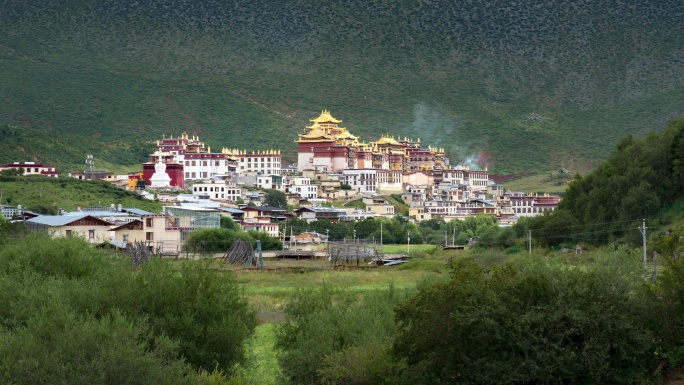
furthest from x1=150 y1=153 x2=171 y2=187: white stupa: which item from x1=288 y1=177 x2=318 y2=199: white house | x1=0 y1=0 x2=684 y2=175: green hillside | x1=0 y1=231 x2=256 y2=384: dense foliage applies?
x1=0 y1=231 x2=256 y2=384: dense foliage

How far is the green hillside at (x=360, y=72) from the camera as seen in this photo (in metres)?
150

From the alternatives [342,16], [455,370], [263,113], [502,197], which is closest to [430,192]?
[502,197]

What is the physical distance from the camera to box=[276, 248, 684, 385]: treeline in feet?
78.1

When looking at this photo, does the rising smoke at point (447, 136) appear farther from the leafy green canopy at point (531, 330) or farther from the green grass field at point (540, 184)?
the leafy green canopy at point (531, 330)

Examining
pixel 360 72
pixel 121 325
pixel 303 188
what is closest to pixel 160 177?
pixel 303 188

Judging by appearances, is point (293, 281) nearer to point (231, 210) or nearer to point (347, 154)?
point (231, 210)

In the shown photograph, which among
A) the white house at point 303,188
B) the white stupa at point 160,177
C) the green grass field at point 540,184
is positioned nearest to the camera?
the white stupa at point 160,177

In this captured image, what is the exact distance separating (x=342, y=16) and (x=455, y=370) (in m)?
159

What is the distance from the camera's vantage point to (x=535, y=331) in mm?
24016

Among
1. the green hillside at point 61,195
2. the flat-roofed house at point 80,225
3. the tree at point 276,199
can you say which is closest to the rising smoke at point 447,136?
the tree at point 276,199

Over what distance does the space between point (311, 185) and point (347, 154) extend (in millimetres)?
10813

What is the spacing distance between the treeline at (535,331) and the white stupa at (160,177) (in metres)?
76.7

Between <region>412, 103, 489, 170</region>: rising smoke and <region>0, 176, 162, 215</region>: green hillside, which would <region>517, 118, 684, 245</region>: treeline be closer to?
<region>0, 176, 162, 215</region>: green hillside

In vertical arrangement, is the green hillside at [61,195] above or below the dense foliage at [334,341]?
above
